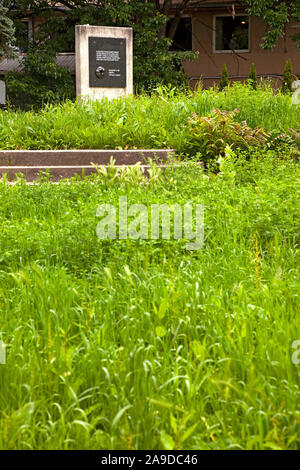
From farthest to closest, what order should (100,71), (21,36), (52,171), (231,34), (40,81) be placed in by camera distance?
(231,34) < (21,36) < (40,81) < (100,71) < (52,171)

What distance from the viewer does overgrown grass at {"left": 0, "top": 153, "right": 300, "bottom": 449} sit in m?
2.66

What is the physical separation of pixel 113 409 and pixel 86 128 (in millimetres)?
7360

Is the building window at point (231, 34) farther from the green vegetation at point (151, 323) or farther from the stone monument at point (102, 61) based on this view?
the green vegetation at point (151, 323)

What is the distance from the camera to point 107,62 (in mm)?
14273

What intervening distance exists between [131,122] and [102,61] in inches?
188

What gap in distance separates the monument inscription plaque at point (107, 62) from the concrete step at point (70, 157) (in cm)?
525

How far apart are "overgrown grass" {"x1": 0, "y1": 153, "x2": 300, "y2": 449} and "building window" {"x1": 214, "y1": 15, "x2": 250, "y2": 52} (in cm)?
2162

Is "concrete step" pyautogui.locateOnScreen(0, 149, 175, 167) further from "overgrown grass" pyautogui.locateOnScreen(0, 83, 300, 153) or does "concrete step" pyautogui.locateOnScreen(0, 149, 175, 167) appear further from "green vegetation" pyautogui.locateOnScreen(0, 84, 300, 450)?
"green vegetation" pyautogui.locateOnScreen(0, 84, 300, 450)

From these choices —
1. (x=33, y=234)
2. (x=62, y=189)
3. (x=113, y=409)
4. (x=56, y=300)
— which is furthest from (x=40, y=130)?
(x=113, y=409)

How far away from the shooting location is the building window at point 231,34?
2611 centimetres

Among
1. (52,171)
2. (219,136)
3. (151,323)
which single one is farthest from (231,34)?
(151,323)

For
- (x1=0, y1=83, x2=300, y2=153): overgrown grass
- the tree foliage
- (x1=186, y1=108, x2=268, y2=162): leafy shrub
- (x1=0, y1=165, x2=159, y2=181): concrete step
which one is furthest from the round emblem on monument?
(x1=0, y1=165, x2=159, y2=181): concrete step

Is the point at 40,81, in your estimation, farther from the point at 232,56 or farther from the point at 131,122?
the point at 131,122
